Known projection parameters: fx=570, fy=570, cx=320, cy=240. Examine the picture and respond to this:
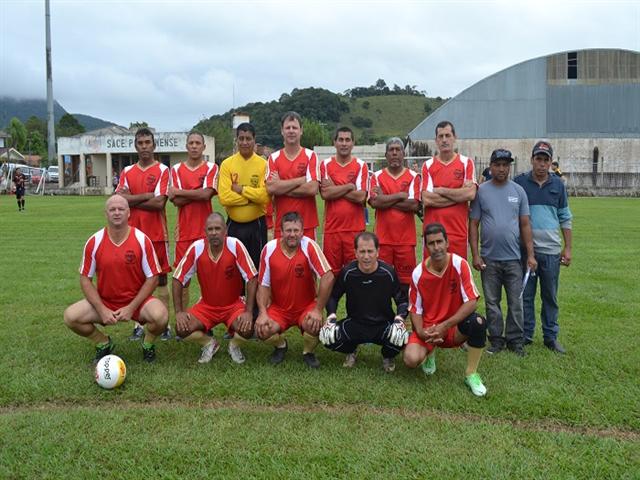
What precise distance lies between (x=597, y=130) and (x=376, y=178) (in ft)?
144

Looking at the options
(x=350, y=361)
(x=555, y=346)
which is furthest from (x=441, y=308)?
(x=555, y=346)

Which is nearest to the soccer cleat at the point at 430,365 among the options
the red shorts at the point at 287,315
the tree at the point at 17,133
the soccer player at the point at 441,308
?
the soccer player at the point at 441,308

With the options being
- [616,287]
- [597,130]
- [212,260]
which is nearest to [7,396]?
[212,260]

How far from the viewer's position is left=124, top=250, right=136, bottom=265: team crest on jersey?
512 cm

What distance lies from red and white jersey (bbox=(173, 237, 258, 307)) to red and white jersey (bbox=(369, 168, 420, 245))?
1451mm

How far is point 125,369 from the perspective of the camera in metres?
4.62

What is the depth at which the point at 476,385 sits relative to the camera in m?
4.39

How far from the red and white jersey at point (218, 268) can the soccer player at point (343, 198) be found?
1.00 meters

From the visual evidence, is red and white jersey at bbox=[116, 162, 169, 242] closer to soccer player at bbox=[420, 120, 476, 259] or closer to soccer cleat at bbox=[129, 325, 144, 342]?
soccer cleat at bbox=[129, 325, 144, 342]

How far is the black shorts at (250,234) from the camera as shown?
5.87 metres

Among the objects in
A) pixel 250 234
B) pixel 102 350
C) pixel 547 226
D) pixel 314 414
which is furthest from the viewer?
pixel 250 234

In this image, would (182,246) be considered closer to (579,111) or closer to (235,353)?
(235,353)

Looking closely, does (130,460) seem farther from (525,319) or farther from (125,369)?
(525,319)

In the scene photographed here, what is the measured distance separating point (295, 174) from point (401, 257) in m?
1.38
